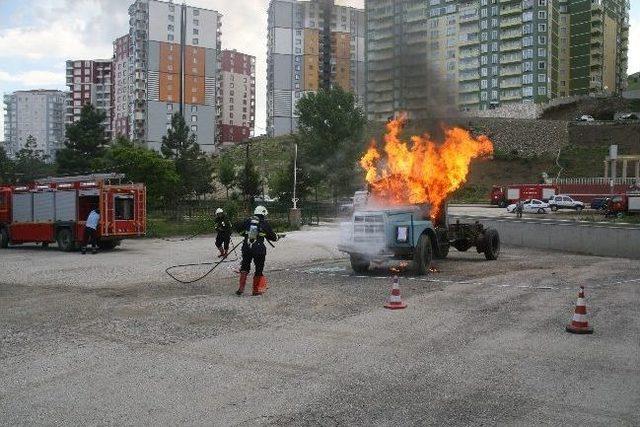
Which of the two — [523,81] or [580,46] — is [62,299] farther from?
[580,46]

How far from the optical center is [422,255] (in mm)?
15328

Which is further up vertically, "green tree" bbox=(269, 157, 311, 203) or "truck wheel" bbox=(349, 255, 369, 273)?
"green tree" bbox=(269, 157, 311, 203)

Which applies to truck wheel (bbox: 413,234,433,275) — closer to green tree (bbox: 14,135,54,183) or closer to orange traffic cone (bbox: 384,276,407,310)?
orange traffic cone (bbox: 384,276,407,310)

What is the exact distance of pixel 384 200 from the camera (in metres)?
16.8

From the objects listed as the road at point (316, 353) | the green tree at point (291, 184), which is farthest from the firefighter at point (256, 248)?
the green tree at point (291, 184)

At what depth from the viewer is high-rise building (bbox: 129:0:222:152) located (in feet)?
343

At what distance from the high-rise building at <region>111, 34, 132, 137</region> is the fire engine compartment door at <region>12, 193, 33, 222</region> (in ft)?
302

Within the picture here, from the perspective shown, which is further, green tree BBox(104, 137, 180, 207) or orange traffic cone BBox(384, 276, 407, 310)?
green tree BBox(104, 137, 180, 207)

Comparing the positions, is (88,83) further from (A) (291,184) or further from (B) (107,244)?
(B) (107,244)

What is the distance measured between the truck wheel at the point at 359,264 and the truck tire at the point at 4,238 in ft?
55.4

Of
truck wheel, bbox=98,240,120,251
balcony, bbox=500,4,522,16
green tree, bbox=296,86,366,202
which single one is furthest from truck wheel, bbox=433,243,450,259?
balcony, bbox=500,4,522,16

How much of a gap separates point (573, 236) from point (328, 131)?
124 feet

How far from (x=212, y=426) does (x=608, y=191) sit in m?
62.4

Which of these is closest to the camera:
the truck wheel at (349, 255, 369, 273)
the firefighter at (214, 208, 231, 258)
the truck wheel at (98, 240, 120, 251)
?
the truck wheel at (349, 255, 369, 273)
